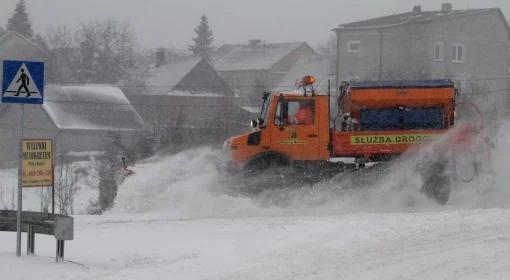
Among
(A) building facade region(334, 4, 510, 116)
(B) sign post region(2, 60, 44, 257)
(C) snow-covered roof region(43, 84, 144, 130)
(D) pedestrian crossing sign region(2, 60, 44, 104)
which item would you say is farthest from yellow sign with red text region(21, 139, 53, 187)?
(C) snow-covered roof region(43, 84, 144, 130)

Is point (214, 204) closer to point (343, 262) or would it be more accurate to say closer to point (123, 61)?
point (343, 262)

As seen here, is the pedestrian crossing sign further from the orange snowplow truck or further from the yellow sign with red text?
the orange snowplow truck

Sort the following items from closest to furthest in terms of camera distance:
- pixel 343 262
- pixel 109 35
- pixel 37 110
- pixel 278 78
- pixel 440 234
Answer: pixel 343 262, pixel 440 234, pixel 37 110, pixel 278 78, pixel 109 35

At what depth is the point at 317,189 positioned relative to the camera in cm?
1636

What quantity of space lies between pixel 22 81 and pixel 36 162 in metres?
1.17

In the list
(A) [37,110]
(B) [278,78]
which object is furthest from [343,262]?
(B) [278,78]

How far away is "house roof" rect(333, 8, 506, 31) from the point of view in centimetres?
5617

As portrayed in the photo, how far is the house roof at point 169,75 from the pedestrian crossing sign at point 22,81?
197 ft

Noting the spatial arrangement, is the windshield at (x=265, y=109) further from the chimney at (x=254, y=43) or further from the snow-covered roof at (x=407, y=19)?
the chimney at (x=254, y=43)

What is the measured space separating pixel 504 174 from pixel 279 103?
520 centimetres

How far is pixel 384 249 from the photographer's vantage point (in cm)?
1068

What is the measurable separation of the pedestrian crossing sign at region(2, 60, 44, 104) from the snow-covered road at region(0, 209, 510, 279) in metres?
1.96

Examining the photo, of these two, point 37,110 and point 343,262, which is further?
point 37,110

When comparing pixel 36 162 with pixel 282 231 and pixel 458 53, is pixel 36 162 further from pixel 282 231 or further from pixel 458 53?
pixel 458 53
